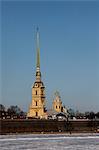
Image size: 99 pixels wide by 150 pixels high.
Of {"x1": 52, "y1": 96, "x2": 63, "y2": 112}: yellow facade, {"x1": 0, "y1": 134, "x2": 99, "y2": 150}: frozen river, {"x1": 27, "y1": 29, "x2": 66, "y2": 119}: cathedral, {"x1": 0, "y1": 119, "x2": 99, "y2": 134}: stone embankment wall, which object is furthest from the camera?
{"x1": 52, "y1": 96, "x2": 63, "y2": 112}: yellow facade

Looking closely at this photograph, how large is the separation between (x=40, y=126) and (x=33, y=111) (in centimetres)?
3326

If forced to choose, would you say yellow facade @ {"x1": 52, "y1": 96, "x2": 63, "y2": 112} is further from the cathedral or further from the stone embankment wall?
the stone embankment wall

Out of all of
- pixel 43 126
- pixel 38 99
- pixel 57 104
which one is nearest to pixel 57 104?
pixel 57 104

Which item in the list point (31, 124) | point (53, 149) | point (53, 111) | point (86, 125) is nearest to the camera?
point (53, 149)

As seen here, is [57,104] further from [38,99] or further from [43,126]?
[43,126]

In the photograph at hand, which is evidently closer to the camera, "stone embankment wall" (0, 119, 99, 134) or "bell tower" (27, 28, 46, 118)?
"stone embankment wall" (0, 119, 99, 134)

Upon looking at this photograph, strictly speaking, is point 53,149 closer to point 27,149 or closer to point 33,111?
point 27,149

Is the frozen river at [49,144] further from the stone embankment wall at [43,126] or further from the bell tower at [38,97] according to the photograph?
the bell tower at [38,97]

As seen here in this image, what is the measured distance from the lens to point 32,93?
384ft

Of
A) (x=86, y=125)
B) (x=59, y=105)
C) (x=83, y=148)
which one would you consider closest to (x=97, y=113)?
(x=59, y=105)

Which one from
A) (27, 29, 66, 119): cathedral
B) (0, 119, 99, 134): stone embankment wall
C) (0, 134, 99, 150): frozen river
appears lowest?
(0, 134, 99, 150): frozen river

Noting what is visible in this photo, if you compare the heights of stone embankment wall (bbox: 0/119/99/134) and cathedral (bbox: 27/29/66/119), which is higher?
cathedral (bbox: 27/29/66/119)

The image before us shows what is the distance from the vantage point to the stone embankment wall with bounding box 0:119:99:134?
76.6m

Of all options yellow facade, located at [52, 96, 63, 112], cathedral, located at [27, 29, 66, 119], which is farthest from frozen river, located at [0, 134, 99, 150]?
yellow facade, located at [52, 96, 63, 112]
